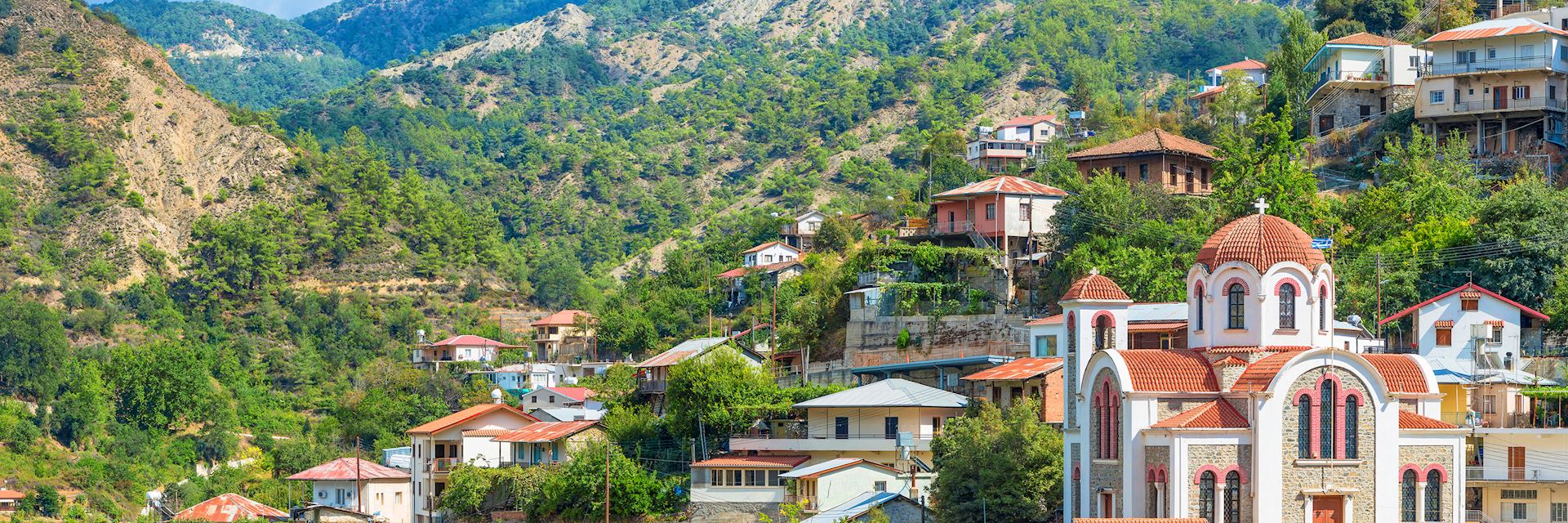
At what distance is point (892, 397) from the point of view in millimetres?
69125

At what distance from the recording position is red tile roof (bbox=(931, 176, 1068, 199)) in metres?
84.8

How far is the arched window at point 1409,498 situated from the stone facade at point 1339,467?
1.26m

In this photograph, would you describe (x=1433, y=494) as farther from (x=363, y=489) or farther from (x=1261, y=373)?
(x=363, y=489)

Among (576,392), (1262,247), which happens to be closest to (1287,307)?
(1262,247)

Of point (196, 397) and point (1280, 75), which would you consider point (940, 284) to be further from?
point (196, 397)

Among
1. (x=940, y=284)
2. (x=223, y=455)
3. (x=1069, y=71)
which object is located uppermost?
(x=1069, y=71)

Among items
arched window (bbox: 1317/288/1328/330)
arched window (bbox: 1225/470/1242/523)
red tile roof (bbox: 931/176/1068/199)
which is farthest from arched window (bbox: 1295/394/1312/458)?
red tile roof (bbox: 931/176/1068/199)

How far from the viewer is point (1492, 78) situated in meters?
82.7

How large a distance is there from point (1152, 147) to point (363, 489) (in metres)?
37.6

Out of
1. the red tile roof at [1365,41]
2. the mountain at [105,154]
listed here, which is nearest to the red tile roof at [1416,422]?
the red tile roof at [1365,41]

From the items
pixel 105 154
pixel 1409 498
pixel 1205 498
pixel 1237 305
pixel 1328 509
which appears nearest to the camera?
pixel 1205 498

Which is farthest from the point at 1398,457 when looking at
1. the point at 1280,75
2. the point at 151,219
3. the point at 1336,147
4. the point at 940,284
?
the point at 151,219

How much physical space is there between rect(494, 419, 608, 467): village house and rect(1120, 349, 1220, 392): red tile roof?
32.8m

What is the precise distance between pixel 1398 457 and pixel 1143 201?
34.8 m
